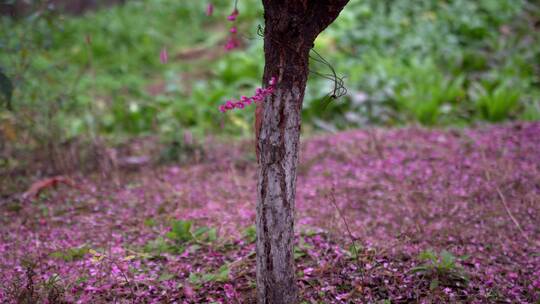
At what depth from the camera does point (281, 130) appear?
2266 mm

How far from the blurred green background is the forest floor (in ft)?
3.20

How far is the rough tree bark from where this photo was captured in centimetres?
218

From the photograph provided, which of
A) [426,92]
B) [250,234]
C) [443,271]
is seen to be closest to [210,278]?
[250,234]

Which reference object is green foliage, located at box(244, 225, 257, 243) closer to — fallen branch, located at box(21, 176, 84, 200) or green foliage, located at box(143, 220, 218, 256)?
green foliage, located at box(143, 220, 218, 256)

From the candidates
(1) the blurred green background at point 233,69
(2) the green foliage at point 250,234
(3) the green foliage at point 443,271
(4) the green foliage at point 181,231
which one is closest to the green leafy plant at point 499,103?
(1) the blurred green background at point 233,69

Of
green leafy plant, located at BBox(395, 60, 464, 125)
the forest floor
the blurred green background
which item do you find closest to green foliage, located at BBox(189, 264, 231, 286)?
the forest floor

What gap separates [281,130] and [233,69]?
5.70 metres

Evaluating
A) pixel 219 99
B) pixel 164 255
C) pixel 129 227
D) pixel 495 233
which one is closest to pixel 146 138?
pixel 219 99

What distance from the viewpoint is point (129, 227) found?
372 centimetres

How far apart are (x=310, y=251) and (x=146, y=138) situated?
11.4ft

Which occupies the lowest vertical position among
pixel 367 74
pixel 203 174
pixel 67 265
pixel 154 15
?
pixel 67 265

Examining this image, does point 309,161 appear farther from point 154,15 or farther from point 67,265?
point 154,15

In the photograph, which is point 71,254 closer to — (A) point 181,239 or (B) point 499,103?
(A) point 181,239

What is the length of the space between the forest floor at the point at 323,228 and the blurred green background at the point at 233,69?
3.20 feet
